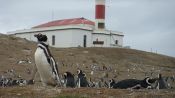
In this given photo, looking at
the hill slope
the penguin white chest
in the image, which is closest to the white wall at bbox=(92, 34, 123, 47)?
the hill slope

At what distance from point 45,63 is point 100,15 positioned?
73.4m

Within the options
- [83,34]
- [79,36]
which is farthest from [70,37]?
[83,34]

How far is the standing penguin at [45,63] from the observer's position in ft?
64.8

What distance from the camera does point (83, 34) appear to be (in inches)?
3551

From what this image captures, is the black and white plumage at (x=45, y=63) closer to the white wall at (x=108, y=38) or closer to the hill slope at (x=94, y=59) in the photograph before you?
the hill slope at (x=94, y=59)

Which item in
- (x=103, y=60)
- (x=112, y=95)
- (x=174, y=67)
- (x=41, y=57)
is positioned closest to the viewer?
(x=112, y=95)

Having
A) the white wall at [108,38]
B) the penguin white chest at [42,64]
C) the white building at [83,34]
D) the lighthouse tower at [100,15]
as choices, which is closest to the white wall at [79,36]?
the white building at [83,34]

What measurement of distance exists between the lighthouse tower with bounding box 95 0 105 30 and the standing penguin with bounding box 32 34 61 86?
239ft

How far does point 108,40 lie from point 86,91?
77.8 meters

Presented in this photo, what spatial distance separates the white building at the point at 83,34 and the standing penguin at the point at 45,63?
69.1 meters

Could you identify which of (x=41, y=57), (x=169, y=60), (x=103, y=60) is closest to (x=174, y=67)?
(x=169, y=60)

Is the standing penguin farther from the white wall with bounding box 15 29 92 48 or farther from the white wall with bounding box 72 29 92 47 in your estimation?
the white wall with bounding box 72 29 92 47

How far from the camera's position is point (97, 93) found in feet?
54.5

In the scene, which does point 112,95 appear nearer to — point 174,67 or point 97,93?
point 97,93
